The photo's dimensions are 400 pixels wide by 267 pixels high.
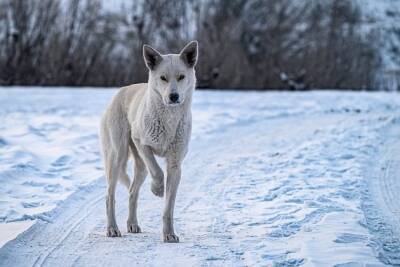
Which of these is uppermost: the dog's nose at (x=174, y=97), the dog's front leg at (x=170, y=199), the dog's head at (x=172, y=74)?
the dog's head at (x=172, y=74)

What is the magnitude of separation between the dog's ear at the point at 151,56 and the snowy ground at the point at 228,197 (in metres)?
1.60

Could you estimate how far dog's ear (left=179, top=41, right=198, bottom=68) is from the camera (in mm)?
6172

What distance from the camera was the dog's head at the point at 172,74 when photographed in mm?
5844

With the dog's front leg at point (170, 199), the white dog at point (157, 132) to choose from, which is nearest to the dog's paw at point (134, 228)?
the white dog at point (157, 132)

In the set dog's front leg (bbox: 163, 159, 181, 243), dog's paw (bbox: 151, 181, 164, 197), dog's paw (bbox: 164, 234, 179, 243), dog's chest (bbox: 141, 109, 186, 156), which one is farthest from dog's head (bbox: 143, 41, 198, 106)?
dog's paw (bbox: 164, 234, 179, 243)

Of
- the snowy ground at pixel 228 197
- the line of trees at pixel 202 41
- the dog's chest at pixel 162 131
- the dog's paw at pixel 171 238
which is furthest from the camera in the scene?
the line of trees at pixel 202 41

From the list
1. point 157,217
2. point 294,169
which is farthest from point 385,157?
point 157,217

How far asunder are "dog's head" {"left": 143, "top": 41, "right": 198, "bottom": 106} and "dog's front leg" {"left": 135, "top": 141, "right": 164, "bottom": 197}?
19.4 inches

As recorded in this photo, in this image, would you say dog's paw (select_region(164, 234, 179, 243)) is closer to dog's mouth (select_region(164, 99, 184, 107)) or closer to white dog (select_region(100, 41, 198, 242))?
white dog (select_region(100, 41, 198, 242))

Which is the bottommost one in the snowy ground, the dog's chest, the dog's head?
the snowy ground

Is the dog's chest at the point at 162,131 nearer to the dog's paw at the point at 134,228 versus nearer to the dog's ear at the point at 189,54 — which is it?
the dog's ear at the point at 189,54

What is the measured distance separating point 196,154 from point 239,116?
4.67m

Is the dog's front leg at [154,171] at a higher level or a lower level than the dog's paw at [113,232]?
higher

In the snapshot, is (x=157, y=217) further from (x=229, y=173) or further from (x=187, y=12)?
(x=187, y=12)
